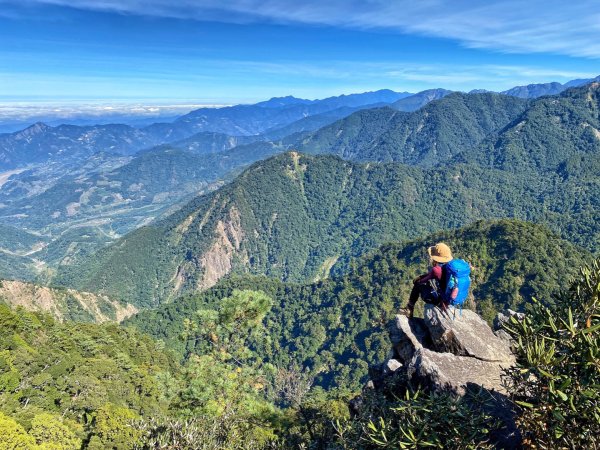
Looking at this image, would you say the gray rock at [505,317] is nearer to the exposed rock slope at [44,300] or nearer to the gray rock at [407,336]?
the gray rock at [407,336]

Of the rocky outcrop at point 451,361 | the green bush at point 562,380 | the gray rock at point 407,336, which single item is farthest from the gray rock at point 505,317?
the gray rock at point 407,336

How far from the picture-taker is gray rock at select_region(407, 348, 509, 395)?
14.1 metres

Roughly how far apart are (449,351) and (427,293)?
276 centimetres

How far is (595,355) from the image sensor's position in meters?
8.73

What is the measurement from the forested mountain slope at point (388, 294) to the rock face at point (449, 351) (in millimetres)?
121601

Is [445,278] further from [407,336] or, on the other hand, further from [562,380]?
[562,380]

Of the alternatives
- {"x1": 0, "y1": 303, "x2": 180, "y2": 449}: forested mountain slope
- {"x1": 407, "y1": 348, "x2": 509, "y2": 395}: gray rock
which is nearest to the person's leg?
{"x1": 407, "y1": 348, "x2": 509, "y2": 395}: gray rock

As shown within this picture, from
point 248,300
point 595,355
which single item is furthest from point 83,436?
point 595,355

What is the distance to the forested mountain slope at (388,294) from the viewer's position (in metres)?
143

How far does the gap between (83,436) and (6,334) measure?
101 ft

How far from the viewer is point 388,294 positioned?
174 metres

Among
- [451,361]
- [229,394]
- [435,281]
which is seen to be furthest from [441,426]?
[229,394]

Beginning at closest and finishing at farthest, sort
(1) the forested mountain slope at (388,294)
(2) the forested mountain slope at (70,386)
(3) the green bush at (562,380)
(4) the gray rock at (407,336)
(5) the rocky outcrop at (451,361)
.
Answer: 1. (3) the green bush at (562,380)
2. (5) the rocky outcrop at (451,361)
3. (4) the gray rock at (407,336)
4. (2) the forested mountain slope at (70,386)
5. (1) the forested mountain slope at (388,294)

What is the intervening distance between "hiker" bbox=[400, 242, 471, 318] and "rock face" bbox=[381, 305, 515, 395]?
1.43 meters
